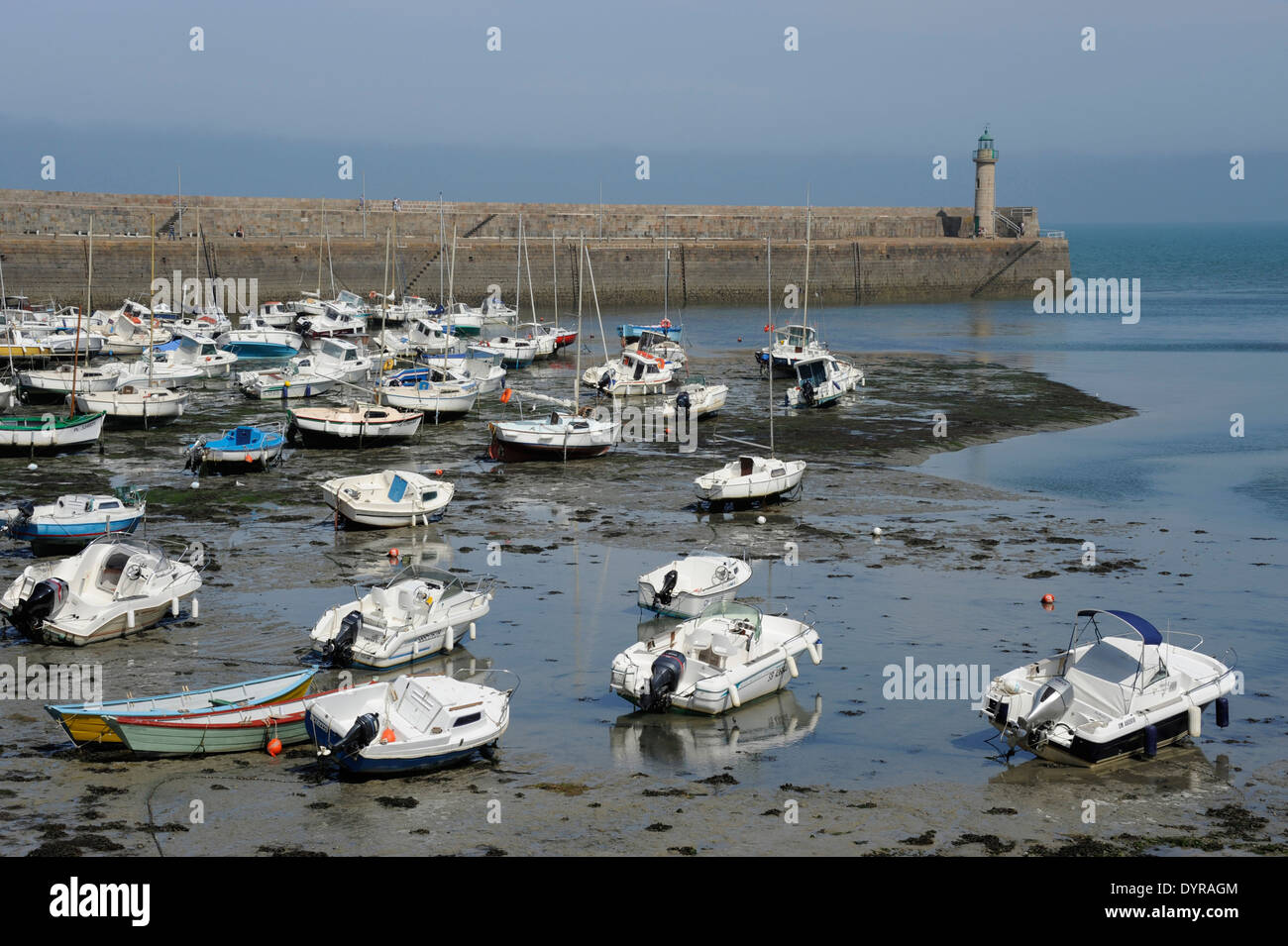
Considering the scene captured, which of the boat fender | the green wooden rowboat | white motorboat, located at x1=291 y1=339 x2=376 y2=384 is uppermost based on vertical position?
white motorboat, located at x1=291 y1=339 x2=376 y2=384

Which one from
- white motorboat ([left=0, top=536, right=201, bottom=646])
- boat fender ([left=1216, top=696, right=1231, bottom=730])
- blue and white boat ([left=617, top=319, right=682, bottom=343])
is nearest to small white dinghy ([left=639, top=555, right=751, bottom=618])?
white motorboat ([left=0, top=536, right=201, bottom=646])

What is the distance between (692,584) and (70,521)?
9388mm

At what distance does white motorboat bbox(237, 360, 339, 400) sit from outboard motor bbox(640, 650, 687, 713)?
23540mm

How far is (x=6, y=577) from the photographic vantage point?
19.3 metres

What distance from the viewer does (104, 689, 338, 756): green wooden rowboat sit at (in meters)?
13.0

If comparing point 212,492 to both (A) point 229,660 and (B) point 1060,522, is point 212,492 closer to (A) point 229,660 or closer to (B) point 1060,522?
(A) point 229,660

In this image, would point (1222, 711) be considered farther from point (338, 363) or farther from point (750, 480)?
point (338, 363)

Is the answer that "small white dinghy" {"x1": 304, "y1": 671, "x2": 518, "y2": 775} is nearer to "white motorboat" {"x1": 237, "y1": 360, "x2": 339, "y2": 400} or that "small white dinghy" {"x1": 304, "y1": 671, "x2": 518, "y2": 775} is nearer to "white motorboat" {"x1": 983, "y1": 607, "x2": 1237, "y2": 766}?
"white motorboat" {"x1": 983, "y1": 607, "x2": 1237, "y2": 766}

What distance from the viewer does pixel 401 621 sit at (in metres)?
16.4

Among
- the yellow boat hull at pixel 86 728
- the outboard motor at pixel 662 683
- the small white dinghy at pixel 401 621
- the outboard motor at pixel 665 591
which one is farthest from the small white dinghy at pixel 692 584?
the yellow boat hull at pixel 86 728

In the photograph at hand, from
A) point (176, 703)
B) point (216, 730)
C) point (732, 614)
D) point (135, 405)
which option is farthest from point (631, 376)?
point (216, 730)

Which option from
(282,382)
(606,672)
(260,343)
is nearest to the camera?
(606,672)

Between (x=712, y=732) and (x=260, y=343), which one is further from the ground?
(x=260, y=343)

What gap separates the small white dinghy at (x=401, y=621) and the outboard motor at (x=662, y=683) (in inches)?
118
